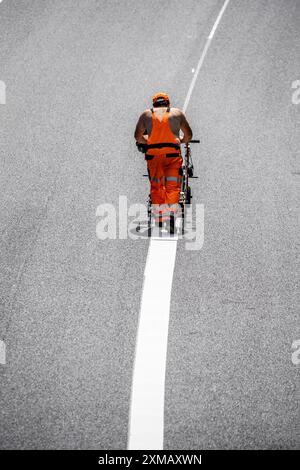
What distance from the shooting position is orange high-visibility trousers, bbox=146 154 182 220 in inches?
366

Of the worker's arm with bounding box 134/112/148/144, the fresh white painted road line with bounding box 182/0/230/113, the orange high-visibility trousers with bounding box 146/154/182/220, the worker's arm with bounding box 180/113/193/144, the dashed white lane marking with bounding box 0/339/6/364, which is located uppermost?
the fresh white painted road line with bounding box 182/0/230/113

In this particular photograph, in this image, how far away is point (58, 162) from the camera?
1120 cm

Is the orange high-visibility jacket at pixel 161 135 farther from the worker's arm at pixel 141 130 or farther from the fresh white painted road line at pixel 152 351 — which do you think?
the fresh white painted road line at pixel 152 351

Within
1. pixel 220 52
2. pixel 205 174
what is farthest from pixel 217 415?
pixel 220 52

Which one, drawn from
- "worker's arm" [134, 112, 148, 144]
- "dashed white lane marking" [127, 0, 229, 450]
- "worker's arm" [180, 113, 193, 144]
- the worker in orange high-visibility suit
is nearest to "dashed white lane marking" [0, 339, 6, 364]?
"dashed white lane marking" [127, 0, 229, 450]

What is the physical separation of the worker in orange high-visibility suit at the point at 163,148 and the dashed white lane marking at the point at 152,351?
633 millimetres

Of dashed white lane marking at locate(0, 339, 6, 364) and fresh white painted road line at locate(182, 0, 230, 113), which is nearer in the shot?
dashed white lane marking at locate(0, 339, 6, 364)

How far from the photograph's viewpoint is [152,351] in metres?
7.27

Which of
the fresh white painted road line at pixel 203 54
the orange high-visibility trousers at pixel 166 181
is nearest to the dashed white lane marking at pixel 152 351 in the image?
the orange high-visibility trousers at pixel 166 181

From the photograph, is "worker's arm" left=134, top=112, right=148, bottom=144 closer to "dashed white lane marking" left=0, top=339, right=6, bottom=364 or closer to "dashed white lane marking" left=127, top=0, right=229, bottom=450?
"dashed white lane marking" left=127, top=0, right=229, bottom=450

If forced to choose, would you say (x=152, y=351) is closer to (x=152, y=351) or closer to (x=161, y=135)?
(x=152, y=351)

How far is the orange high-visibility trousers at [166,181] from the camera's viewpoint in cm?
929

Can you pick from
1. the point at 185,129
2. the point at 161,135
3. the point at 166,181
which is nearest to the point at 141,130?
the point at 161,135

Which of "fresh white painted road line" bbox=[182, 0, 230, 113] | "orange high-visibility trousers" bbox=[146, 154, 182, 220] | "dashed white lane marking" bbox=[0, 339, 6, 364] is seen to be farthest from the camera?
"fresh white painted road line" bbox=[182, 0, 230, 113]
